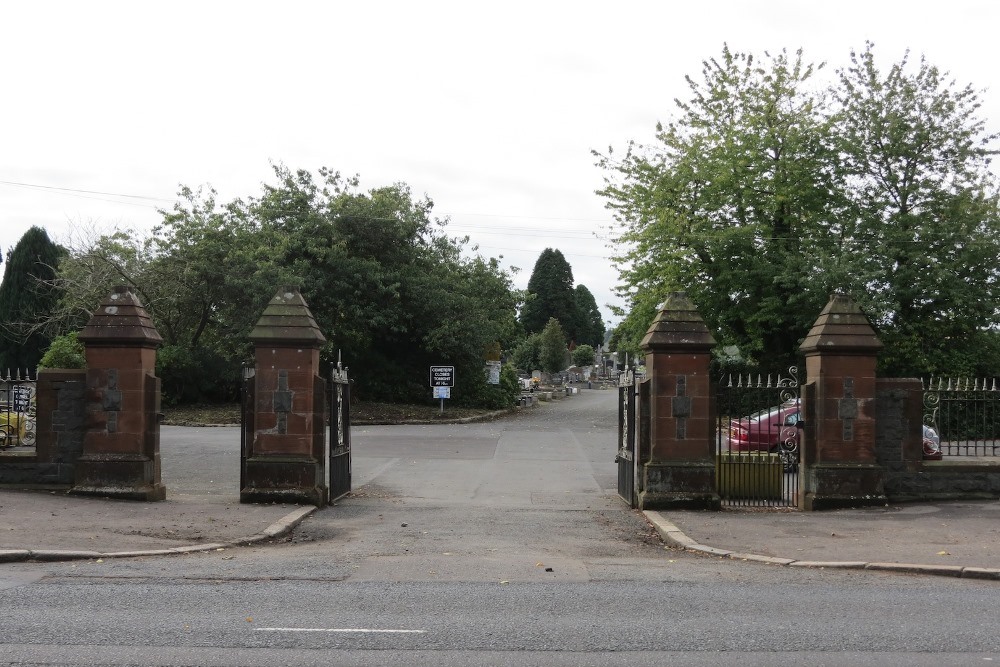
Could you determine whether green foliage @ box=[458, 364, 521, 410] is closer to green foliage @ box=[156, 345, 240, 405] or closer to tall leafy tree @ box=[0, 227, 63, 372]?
green foliage @ box=[156, 345, 240, 405]

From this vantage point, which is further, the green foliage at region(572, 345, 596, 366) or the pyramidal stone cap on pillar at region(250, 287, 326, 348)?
the green foliage at region(572, 345, 596, 366)

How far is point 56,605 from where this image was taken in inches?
265

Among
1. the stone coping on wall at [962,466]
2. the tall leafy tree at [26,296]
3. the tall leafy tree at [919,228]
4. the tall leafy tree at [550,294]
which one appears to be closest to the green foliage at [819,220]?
the tall leafy tree at [919,228]

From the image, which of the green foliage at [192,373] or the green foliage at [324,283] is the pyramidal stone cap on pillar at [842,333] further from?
the green foliage at [192,373]

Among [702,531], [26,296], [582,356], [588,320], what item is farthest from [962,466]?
[588,320]

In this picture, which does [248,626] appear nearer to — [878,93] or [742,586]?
[742,586]

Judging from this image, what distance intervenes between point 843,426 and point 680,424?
2.22 m

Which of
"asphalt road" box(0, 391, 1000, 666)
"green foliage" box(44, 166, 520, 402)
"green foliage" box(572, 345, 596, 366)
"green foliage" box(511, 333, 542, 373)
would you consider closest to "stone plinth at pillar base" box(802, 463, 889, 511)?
"asphalt road" box(0, 391, 1000, 666)

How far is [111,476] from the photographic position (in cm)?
1254

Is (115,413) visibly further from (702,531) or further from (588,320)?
(588,320)

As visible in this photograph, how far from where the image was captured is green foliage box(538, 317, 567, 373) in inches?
3211

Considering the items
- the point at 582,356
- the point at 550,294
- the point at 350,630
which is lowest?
the point at 350,630

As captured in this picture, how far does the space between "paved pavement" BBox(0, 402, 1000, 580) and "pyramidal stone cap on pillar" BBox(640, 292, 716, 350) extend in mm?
2307

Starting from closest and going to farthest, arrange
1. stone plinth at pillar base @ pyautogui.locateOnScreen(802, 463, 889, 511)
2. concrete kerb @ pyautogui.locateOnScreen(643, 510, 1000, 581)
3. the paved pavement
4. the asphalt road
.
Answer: the asphalt road → concrete kerb @ pyautogui.locateOnScreen(643, 510, 1000, 581) → the paved pavement → stone plinth at pillar base @ pyautogui.locateOnScreen(802, 463, 889, 511)
